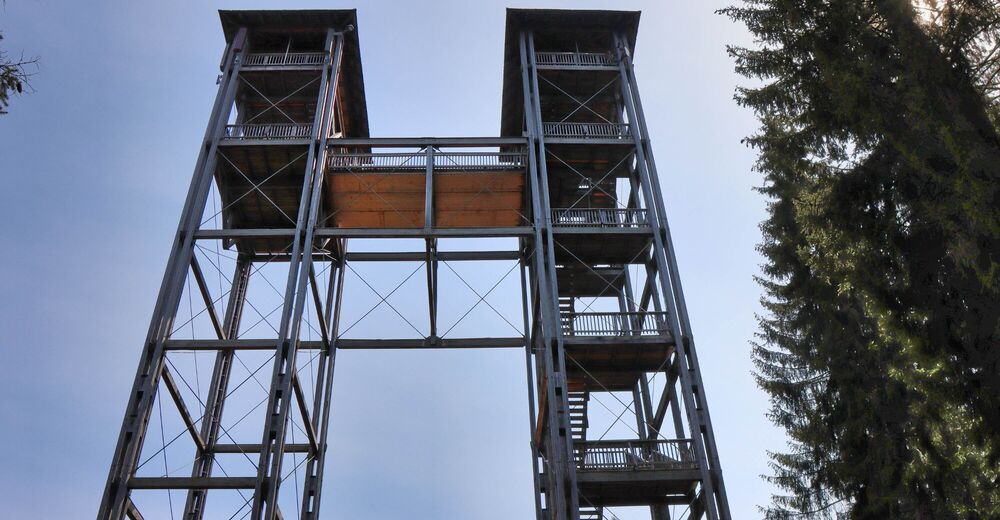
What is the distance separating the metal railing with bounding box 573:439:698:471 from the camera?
17.2 meters

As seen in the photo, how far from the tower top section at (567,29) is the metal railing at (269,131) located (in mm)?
7399

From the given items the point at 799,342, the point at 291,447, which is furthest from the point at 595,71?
the point at 291,447

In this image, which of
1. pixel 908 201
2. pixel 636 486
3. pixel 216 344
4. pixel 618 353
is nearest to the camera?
pixel 908 201

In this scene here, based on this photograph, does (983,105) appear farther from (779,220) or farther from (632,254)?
(632,254)

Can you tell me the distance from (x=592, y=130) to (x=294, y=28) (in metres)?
10.1

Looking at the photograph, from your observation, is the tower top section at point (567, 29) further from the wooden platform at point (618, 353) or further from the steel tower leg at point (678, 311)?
the wooden platform at point (618, 353)

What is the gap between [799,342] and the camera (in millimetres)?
20109

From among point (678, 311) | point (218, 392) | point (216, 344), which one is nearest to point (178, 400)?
point (216, 344)

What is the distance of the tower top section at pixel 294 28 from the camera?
24438mm

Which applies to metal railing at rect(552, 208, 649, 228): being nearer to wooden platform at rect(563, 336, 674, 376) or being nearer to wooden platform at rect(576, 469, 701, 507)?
wooden platform at rect(563, 336, 674, 376)

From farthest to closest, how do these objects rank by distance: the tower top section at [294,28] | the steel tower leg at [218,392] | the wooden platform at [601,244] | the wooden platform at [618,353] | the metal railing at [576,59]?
the metal railing at [576,59]
the tower top section at [294,28]
the steel tower leg at [218,392]
the wooden platform at [601,244]
the wooden platform at [618,353]

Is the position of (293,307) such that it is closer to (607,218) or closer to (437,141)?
(437,141)

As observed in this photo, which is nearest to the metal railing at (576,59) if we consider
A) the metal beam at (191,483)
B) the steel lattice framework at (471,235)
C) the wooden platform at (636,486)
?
the steel lattice framework at (471,235)

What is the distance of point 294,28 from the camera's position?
2473 centimetres
